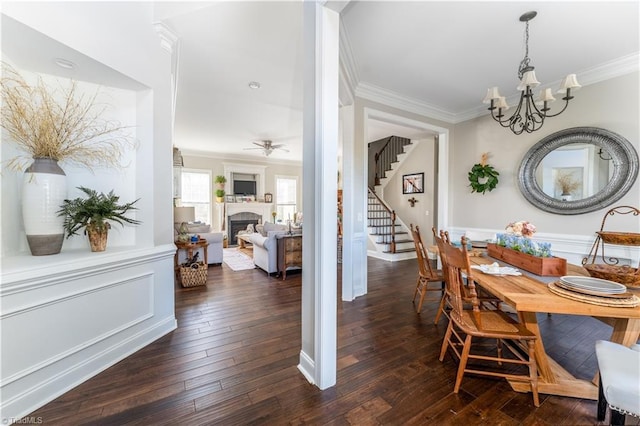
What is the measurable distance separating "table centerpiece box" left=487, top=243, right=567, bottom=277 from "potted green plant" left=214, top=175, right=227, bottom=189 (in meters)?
7.85

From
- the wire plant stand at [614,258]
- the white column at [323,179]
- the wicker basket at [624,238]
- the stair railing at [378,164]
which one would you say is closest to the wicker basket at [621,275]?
the wire plant stand at [614,258]

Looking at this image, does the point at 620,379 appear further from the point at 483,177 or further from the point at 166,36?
the point at 166,36

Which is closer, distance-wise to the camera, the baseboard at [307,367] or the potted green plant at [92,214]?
the baseboard at [307,367]

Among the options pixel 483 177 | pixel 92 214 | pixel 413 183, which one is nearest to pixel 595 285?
pixel 483 177

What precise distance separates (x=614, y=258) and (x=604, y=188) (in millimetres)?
879

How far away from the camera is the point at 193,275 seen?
383cm

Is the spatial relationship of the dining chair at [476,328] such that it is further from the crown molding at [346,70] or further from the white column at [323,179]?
the crown molding at [346,70]

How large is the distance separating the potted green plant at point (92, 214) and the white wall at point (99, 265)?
116mm

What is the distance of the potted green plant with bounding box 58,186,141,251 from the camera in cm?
195

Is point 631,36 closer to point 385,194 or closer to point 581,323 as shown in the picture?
point 581,323

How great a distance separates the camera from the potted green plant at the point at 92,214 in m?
1.95

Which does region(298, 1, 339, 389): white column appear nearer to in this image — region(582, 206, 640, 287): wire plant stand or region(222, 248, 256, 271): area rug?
region(582, 206, 640, 287): wire plant stand

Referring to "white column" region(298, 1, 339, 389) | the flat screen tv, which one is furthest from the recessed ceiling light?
the flat screen tv

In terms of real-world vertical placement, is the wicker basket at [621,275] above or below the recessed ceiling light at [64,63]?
below
